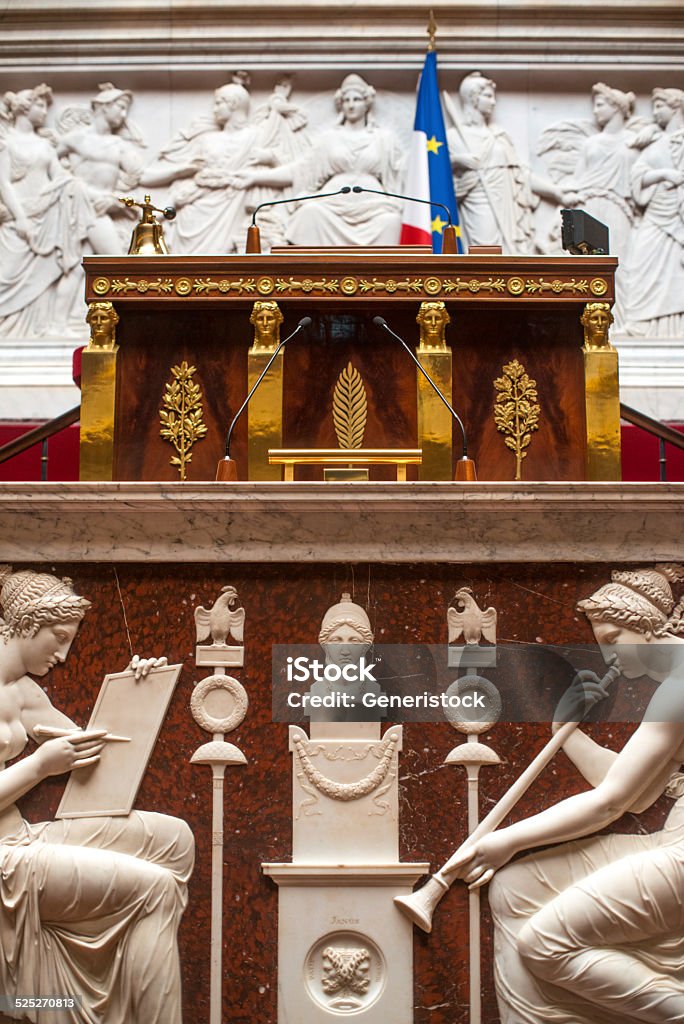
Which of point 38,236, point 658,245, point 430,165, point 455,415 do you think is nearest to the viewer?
point 455,415

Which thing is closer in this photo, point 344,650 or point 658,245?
point 344,650

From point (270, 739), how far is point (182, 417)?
140cm

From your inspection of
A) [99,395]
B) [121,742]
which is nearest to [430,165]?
[99,395]

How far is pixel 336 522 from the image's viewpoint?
5.05 m

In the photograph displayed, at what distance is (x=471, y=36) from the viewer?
30.7 feet

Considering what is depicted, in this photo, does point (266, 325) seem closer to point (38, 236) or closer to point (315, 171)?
point (315, 171)

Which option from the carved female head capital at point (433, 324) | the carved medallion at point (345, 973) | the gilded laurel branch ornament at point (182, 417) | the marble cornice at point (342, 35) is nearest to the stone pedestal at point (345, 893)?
the carved medallion at point (345, 973)

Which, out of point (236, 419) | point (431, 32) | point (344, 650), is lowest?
point (344, 650)

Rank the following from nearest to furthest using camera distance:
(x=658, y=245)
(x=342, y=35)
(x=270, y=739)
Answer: (x=270, y=739) < (x=658, y=245) < (x=342, y=35)

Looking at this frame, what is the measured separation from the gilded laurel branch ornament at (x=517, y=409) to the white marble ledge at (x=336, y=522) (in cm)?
66

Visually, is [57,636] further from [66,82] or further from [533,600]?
[66,82]

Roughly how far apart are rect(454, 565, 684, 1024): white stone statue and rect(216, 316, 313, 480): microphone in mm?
1346

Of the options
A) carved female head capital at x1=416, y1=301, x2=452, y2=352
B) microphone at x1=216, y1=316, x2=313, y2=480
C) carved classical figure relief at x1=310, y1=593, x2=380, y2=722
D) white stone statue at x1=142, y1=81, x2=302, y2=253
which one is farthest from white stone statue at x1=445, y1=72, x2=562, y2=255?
carved classical figure relief at x1=310, y1=593, x2=380, y2=722

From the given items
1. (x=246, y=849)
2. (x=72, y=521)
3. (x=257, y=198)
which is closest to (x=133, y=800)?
(x=246, y=849)
